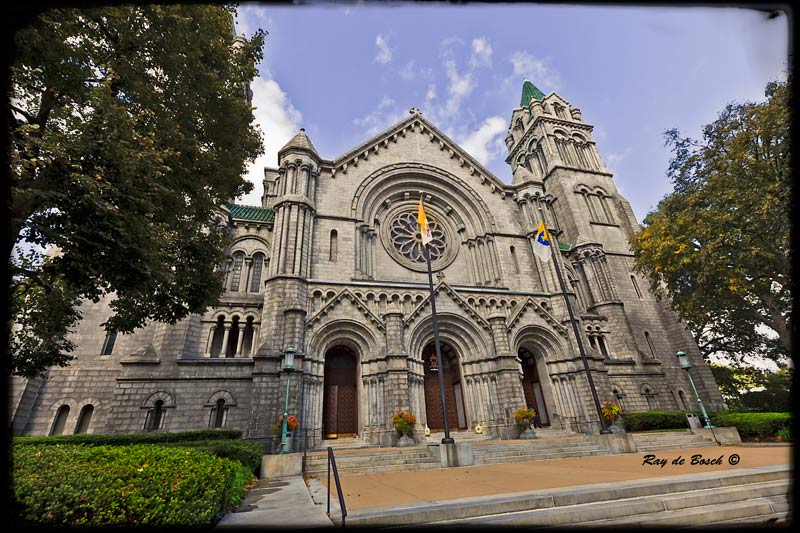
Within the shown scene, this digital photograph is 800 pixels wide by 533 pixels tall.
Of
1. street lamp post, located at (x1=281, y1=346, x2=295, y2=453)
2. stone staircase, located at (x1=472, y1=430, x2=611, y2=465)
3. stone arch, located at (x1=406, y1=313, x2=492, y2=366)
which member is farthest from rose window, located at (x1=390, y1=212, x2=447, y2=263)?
stone staircase, located at (x1=472, y1=430, x2=611, y2=465)

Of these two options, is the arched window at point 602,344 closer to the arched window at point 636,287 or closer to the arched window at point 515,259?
the arched window at point 636,287

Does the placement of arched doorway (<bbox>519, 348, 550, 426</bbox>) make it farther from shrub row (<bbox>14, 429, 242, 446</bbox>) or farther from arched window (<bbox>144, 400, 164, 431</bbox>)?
arched window (<bbox>144, 400, 164, 431</bbox>)

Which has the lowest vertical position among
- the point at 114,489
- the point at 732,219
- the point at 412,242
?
the point at 114,489

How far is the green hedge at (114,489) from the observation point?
4648 mm

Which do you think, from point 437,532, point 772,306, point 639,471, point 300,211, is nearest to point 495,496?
point 437,532

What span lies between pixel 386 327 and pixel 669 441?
1285 centimetres

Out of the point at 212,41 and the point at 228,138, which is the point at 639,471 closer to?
the point at 228,138

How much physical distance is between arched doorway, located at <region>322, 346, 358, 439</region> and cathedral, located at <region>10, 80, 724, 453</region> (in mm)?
69

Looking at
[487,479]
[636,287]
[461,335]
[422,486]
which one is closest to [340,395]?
[461,335]

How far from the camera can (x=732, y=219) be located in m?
16.4

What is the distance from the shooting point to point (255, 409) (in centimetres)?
1452

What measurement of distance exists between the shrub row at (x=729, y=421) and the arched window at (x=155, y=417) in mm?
22234

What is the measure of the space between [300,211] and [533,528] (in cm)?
1751

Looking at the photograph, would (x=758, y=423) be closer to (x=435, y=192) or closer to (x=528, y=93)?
(x=435, y=192)
